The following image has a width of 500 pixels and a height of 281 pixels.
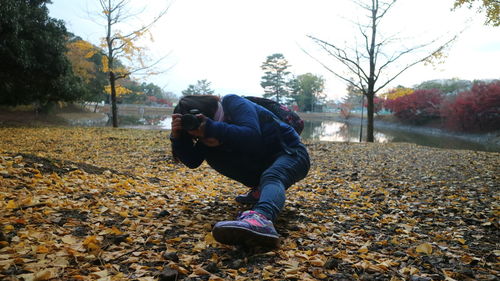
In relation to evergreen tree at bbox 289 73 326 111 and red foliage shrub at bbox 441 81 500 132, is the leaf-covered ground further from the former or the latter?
evergreen tree at bbox 289 73 326 111

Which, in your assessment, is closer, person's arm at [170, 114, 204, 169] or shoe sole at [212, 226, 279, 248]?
shoe sole at [212, 226, 279, 248]

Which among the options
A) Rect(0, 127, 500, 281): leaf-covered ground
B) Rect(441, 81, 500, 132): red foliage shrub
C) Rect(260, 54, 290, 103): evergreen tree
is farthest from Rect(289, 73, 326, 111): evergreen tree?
Rect(0, 127, 500, 281): leaf-covered ground

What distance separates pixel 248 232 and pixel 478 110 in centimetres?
2236

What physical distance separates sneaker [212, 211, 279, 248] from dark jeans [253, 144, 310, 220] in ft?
0.33

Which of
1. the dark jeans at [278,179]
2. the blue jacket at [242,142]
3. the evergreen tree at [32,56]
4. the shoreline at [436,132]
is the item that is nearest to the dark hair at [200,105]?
the blue jacket at [242,142]

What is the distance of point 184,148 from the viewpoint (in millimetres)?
2184

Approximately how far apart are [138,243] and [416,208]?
7.35 feet

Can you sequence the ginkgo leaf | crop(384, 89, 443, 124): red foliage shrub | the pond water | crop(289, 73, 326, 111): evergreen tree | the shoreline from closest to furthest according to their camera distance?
1. the ginkgo leaf
2. the pond water
3. the shoreline
4. crop(384, 89, 443, 124): red foliage shrub
5. crop(289, 73, 326, 111): evergreen tree

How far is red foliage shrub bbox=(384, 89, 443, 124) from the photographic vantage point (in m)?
25.7

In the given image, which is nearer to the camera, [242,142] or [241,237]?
[241,237]

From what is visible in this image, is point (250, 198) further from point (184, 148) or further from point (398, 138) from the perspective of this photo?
point (398, 138)

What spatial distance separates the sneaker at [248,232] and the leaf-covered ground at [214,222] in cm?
7

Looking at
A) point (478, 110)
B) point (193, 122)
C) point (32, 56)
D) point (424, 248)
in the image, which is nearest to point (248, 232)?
point (193, 122)

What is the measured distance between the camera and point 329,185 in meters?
3.80
